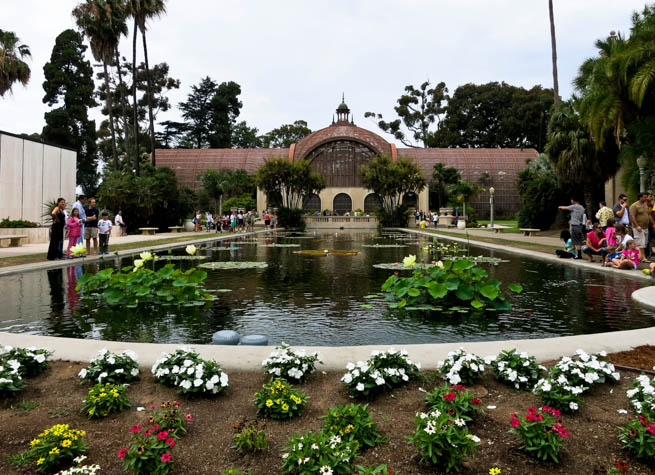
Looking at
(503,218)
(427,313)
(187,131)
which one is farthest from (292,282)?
(187,131)

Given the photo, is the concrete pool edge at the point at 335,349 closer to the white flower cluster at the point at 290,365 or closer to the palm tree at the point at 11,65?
the white flower cluster at the point at 290,365

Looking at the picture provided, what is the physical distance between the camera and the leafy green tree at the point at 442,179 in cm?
6347

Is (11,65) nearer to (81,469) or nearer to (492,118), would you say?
(81,469)

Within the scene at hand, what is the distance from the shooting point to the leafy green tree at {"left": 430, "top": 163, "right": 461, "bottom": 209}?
63.5 metres

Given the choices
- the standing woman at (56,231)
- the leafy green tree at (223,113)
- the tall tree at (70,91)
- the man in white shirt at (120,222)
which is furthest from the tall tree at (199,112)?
the standing woman at (56,231)

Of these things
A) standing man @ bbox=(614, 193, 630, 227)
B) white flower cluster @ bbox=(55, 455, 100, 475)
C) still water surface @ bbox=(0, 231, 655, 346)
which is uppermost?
standing man @ bbox=(614, 193, 630, 227)

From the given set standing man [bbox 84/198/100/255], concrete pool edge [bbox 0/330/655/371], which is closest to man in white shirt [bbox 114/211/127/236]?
standing man [bbox 84/198/100/255]

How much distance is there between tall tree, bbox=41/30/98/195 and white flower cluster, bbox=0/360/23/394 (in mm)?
64138

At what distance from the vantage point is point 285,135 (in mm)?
94188

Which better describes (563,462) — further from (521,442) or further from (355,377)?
(355,377)

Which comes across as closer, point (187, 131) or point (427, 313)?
point (427, 313)

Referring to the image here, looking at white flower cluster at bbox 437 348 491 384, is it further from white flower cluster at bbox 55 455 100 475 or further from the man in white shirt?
the man in white shirt

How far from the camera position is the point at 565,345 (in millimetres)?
5008

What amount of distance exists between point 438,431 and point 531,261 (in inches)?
530
